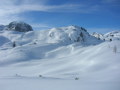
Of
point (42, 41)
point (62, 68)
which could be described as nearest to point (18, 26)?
point (42, 41)

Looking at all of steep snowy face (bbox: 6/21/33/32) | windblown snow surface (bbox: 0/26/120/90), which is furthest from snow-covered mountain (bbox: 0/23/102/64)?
steep snowy face (bbox: 6/21/33/32)

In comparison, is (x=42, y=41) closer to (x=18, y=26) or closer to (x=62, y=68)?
(x=18, y=26)

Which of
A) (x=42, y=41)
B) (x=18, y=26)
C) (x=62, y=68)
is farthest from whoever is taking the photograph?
(x=18, y=26)

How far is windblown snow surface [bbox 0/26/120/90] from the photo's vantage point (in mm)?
5357

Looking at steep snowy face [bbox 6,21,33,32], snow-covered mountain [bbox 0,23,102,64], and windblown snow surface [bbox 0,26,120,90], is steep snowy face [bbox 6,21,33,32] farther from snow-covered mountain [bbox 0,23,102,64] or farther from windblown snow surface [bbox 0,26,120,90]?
windblown snow surface [bbox 0,26,120,90]

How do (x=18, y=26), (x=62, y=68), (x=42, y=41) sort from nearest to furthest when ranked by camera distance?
(x=62, y=68)
(x=42, y=41)
(x=18, y=26)

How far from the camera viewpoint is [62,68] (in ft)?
40.0

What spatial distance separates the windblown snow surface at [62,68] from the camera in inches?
211

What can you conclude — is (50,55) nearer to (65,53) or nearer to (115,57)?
(65,53)

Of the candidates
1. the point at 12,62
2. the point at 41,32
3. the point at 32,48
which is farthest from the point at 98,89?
the point at 41,32

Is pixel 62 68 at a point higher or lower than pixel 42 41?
lower

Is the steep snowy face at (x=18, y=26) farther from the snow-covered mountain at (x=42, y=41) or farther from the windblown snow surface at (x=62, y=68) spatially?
the windblown snow surface at (x=62, y=68)

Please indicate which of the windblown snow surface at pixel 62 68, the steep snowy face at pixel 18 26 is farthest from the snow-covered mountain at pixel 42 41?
the steep snowy face at pixel 18 26

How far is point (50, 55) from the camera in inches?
997
